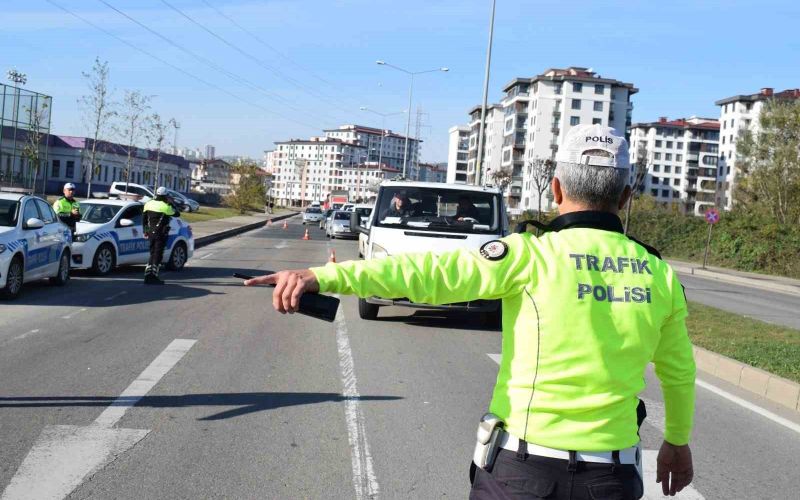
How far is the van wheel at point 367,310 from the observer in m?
12.4

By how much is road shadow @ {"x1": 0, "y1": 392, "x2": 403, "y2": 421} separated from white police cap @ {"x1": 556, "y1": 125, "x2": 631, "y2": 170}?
4497 millimetres

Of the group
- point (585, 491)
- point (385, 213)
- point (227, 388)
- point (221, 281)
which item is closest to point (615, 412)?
point (585, 491)

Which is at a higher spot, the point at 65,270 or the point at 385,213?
the point at 385,213

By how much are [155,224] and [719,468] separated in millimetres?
11880

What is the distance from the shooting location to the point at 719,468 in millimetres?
5887

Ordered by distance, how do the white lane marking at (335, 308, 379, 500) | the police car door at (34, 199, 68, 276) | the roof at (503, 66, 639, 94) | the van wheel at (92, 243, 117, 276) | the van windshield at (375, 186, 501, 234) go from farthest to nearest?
the roof at (503, 66, 639, 94)
the van wheel at (92, 243, 117, 276)
the police car door at (34, 199, 68, 276)
the van windshield at (375, 186, 501, 234)
the white lane marking at (335, 308, 379, 500)

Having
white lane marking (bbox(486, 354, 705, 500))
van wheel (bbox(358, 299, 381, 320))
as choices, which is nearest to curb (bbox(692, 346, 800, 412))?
white lane marking (bbox(486, 354, 705, 500))

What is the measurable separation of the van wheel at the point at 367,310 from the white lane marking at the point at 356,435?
2703 millimetres

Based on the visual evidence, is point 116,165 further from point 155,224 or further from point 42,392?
point 42,392

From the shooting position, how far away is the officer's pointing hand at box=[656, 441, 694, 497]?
2.82m

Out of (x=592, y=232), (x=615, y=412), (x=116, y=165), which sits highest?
(x=116, y=165)

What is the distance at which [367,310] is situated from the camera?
41.2ft

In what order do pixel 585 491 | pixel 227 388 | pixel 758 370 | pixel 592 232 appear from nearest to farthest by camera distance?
pixel 585 491, pixel 592 232, pixel 227 388, pixel 758 370

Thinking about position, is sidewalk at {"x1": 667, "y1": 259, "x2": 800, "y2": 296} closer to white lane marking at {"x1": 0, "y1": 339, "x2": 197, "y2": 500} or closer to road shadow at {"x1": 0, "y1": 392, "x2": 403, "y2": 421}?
road shadow at {"x1": 0, "y1": 392, "x2": 403, "y2": 421}
